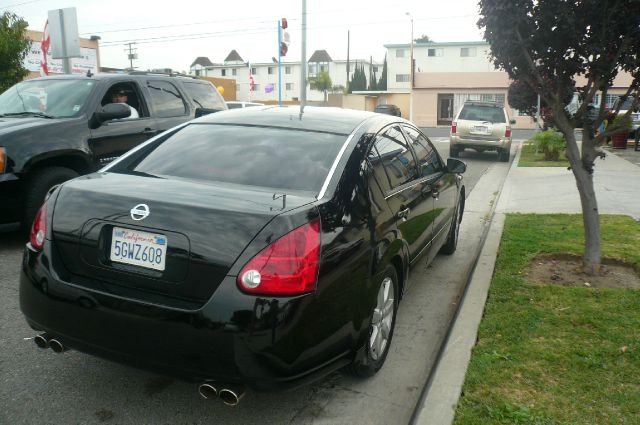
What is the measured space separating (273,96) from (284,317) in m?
89.0

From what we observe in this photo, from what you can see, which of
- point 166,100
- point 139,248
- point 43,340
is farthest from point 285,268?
point 166,100

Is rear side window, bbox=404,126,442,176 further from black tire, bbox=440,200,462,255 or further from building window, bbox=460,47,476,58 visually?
building window, bbox=460,47,476,58

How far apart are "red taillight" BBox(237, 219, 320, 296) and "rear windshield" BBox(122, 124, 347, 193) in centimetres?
54

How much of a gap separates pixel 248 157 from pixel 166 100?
15.8 feet

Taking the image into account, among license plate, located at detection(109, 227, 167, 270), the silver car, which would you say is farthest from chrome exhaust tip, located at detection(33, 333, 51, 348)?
the silver car

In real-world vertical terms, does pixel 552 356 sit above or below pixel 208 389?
below

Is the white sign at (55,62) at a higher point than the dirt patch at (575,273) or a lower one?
higher

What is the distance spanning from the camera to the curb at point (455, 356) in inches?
123

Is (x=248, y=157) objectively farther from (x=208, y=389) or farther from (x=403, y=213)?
(x=208, y=389)

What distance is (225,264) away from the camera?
2.67 meters

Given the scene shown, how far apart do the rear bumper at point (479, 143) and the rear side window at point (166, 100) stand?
11.3 metres

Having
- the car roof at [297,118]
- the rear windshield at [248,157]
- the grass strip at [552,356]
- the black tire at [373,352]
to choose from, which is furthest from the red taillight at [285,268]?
the car roof at [297,118]

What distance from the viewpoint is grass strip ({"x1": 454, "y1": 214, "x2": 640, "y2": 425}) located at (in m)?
3.08

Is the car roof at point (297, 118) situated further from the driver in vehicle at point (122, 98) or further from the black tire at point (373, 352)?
the driver in vehicle at point (122, 98)
